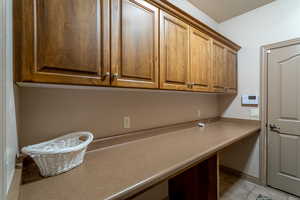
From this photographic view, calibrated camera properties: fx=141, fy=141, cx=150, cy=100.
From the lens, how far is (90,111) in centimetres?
123

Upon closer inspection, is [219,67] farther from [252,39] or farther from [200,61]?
[252,39]

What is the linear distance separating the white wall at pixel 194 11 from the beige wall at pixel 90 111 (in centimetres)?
128

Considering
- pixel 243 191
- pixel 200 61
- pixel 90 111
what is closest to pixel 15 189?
pixel 90 111

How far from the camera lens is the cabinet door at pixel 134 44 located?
101cm

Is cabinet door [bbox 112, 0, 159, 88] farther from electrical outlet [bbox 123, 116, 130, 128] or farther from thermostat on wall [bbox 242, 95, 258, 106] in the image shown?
thermostat on wall [bbox 242, 95, 258, 106]

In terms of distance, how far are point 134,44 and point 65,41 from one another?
0.48 metres

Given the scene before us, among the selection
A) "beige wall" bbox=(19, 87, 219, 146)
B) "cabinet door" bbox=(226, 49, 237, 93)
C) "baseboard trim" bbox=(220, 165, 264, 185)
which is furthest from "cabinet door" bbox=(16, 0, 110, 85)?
"baseboard trim" bbox=(220, 165, 264, 185)

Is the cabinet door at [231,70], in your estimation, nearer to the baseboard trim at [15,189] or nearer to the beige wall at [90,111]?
the beige wall at [90,111]

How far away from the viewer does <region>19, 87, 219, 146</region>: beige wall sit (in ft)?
3.21

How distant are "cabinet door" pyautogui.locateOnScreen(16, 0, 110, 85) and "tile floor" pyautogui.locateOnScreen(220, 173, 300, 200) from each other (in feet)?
7.30

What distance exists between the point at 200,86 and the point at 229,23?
1.69 meters

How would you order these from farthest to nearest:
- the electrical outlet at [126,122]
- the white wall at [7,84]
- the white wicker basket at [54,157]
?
the electrical outlet at [126,122], the white wicker basket at [54,157], the white wall at [7,84]

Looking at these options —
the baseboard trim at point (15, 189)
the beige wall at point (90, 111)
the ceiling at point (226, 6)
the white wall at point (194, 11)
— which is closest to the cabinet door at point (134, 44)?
the beige wall at point (90, 111)

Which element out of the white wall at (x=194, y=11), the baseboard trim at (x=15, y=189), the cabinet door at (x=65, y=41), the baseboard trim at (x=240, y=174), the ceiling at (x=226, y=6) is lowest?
the baseboard trim at (x=240, y=174)
